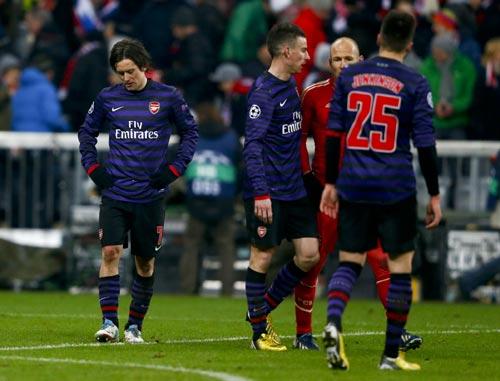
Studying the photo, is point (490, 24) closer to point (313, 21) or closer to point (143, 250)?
point (313, 21)

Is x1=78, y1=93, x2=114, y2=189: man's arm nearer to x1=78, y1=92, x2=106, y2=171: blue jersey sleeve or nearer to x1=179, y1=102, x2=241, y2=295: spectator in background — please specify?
x1=78, y1=92, x2=106, y2=171: blue jersey sleeve

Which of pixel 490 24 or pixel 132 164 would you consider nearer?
pixel 132 164

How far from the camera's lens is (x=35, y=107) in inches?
859

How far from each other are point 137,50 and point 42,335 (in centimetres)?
259

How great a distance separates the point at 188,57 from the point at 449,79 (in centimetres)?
→ 388

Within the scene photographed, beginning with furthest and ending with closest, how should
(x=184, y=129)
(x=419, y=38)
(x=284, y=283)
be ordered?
(x=419, y=38) < (x=184, y=129) < (x=284, y=283)

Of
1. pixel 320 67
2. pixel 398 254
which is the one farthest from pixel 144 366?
pixel 320 67

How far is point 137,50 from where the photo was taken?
12359mm

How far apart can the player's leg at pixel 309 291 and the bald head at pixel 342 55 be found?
3.77ft

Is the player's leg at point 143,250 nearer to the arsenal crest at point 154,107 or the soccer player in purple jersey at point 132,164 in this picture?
the soccer player in purple jersey at point 132,164

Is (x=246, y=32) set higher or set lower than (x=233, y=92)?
higher

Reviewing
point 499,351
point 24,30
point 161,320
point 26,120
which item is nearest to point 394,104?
point 499,351

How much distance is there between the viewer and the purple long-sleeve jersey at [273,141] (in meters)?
11.9

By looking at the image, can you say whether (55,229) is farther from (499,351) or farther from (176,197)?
(499,351)
